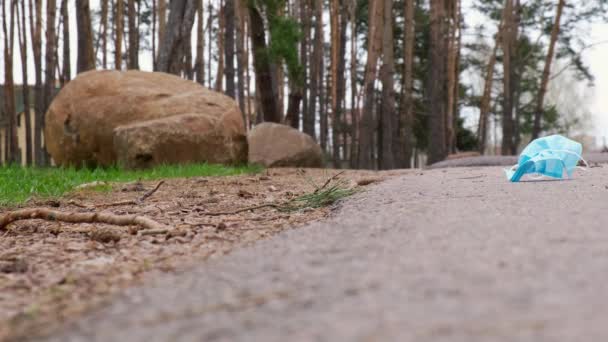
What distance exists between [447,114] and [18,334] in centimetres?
1651

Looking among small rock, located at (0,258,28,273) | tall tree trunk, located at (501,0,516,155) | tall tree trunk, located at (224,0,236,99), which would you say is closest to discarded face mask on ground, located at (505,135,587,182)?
small rock, located at (0,258,28,273)

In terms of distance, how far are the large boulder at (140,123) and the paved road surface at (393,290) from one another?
598 centimetres

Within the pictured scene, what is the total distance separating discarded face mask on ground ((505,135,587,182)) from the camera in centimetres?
388

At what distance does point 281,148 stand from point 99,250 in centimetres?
824

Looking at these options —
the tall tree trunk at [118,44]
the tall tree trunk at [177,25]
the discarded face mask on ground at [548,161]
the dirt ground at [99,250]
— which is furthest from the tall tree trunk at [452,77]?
the dirt ground at [99,250]

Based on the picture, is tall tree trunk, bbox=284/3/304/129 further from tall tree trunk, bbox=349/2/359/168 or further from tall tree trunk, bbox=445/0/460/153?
tall tree trunk, bbox=445/0/460/153

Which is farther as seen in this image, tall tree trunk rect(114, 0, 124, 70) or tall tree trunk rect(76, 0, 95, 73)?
tall tree trunk rect(114, 0, 124, 70)

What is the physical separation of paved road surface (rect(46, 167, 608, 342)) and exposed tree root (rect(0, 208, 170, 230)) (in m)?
0.97

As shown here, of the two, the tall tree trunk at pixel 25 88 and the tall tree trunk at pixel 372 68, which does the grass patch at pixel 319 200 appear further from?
the tall tree trunk at pixel 25 88

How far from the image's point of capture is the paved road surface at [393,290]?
925 millimetres

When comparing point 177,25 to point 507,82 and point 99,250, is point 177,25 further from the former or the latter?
point 507,82

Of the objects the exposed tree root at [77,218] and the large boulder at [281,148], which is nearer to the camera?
the exposed tree root at [77,218]

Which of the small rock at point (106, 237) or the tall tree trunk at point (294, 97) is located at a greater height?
the tall tree trunk at point (294, 97)

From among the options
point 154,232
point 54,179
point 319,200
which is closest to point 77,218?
point 154,232
